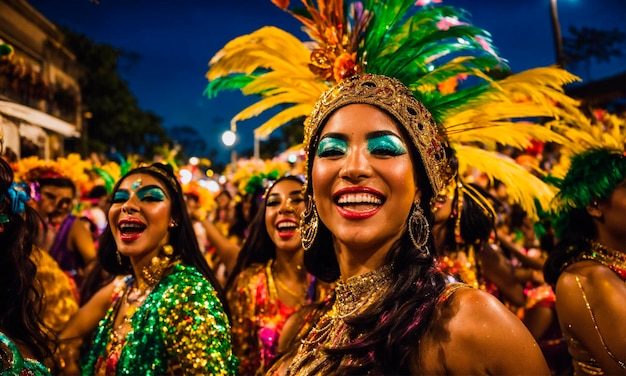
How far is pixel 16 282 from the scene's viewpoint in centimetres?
239

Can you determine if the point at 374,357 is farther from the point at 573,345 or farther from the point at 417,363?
the point at 573,345

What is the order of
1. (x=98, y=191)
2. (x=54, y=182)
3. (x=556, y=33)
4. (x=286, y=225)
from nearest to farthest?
(x=286, y=225)
(x=54, y=182)
(x=98, y=191)
(x=556, y=33)

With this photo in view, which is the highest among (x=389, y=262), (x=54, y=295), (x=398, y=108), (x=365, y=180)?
(x=398, y=108)

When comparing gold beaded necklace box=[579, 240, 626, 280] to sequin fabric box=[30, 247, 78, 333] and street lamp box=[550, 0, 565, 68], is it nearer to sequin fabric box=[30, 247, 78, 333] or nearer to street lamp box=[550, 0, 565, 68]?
sequin fabric box=[30, 247, 78, 333]

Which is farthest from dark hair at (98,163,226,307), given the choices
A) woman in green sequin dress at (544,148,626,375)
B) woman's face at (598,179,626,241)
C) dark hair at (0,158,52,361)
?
woman's face at (598,179,626,241)

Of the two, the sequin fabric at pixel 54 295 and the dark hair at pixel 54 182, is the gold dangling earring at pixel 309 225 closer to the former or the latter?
the sequin fabric at pixel 54 295

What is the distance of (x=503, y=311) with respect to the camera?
1460mm

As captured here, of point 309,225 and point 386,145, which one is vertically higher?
point 386,145

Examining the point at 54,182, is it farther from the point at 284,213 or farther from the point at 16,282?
the point at 16,282

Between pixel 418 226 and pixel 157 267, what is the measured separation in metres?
1.79

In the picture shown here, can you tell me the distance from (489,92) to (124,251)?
2.10 m

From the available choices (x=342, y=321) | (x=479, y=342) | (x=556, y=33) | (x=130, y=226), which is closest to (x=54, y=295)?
(x=130, y=226)

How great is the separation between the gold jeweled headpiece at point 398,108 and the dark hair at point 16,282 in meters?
1.44

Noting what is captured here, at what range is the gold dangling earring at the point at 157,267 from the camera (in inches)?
118
